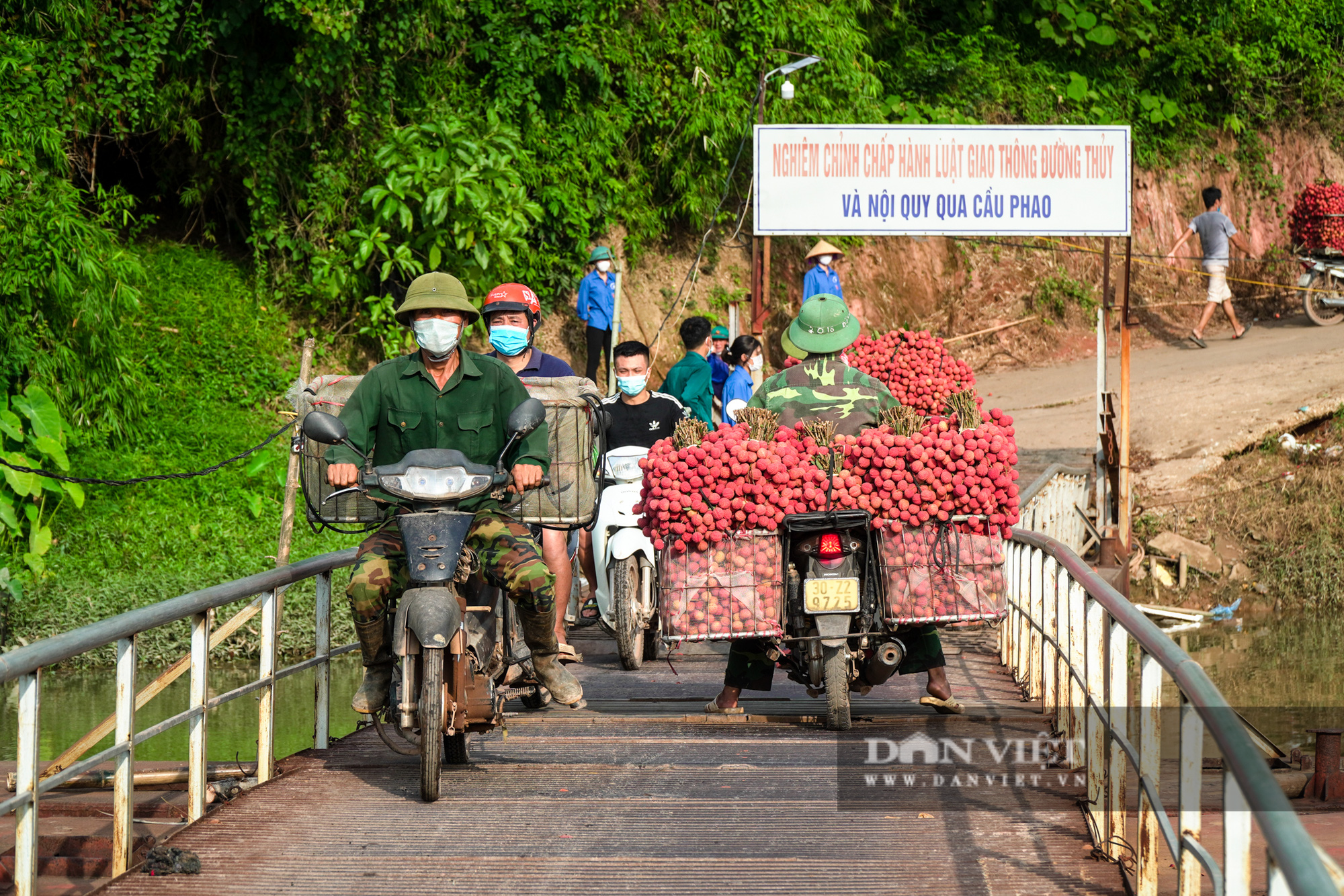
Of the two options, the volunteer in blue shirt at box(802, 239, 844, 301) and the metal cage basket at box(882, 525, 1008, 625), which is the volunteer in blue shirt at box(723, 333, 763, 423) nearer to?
the volunteer in blue shirt at box(802, 239, 844, 301)

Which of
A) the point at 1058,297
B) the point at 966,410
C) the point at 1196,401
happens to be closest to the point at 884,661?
the point at 966,410

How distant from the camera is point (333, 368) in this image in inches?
639

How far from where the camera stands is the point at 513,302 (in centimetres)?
776

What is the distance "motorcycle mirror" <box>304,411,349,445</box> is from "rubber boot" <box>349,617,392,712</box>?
2.47 feet

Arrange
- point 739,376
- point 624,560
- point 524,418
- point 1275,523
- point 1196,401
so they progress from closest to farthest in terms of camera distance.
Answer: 1. point 524,418
2. point 624,560
3. point 739,376
4. point 1275,523
5. point 1196,401

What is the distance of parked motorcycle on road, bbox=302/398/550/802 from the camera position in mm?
4969

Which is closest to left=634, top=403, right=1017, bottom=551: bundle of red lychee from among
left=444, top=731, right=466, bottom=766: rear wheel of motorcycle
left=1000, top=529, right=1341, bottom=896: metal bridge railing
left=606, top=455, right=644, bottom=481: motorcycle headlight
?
left=1000, top=529, right=1341, bottom=896: metal bridge railing

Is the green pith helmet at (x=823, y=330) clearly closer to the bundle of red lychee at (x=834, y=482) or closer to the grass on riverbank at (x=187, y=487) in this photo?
the bundle of red lychee at (x=834, y=482)

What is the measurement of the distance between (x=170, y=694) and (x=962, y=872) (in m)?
9.40

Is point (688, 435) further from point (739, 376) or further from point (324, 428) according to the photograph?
point (739, 376)

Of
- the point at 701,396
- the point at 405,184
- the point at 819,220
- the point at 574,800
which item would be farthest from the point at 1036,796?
the point at 405,184

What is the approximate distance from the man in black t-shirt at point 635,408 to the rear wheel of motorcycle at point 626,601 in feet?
2.36

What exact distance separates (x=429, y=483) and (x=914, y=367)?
6084mm

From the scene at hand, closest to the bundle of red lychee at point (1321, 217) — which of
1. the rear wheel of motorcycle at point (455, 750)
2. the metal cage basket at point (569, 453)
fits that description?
the metal cage basket at point (569, 453)
